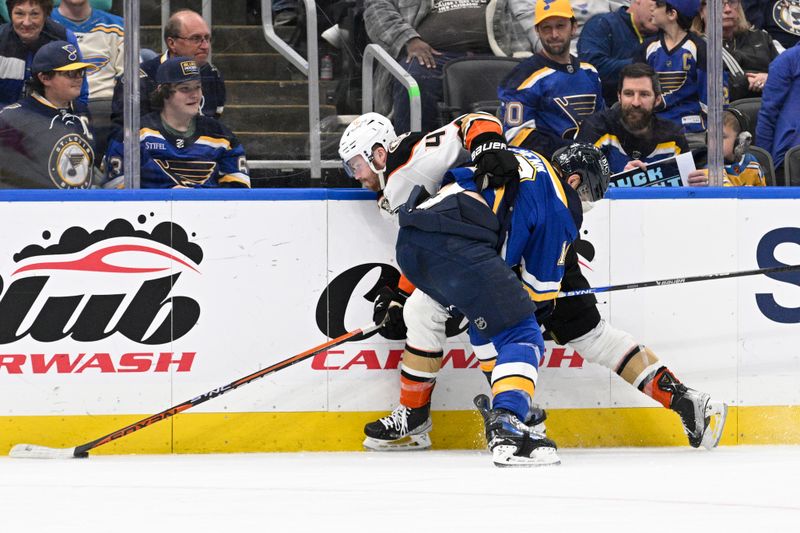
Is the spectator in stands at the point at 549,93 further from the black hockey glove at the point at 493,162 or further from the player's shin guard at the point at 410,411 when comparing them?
the player's shin guard at the point at 410,411

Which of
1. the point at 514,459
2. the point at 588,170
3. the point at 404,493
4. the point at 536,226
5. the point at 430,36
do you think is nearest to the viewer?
the point at 404,493

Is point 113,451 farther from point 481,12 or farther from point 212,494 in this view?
point 481,12

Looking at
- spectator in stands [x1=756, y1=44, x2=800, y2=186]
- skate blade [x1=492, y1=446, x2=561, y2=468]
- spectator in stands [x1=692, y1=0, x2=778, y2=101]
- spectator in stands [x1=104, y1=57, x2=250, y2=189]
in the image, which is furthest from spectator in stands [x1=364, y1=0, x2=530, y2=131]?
skate blade [x1=492, y1=446, x2=561, y2=468]

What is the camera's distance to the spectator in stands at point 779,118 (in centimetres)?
502

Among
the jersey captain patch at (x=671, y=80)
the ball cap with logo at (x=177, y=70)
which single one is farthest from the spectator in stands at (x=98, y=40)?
the jersey captain patch at (x=671, y=80)

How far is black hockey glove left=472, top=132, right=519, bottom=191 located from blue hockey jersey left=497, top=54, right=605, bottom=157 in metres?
0.56

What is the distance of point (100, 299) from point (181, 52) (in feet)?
3.08

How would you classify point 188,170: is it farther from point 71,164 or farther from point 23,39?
point 23,39

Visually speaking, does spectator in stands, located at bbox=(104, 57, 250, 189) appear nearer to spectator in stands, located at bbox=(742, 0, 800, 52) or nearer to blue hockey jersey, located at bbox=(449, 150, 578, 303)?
blue hockey jersey, located at bbox=(449, 150, 578, 303)

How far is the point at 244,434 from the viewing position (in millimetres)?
4727

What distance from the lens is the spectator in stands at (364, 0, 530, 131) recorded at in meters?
4.79

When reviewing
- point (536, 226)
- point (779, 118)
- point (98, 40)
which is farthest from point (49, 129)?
point (779, 118)

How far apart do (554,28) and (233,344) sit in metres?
1.71

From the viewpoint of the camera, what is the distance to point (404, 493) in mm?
3430
